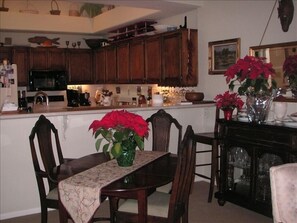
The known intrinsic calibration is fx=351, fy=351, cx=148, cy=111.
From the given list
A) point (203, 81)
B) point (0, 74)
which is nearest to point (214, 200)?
point (203, 81)

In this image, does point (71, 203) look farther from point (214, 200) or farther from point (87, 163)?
point (214, 200)

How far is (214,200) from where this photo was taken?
4.09 meters

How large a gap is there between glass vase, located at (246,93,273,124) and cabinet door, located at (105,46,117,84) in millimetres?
3640

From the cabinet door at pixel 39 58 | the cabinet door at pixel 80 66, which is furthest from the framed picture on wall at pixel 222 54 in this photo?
the cabinet door at pixel 39 58

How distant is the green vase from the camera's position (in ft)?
8.41

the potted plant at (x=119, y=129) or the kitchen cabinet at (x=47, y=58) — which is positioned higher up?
the kitchen cabinet at (x=47, y=58)

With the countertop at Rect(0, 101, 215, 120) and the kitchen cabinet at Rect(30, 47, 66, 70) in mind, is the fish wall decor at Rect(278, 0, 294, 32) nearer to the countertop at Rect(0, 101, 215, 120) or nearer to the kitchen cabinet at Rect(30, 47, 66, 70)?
the countertop at Rect(0, 101, 215, 120)

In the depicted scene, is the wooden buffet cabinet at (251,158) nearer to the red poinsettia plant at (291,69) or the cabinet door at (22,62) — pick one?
the red poinsettia plant at (291,69)

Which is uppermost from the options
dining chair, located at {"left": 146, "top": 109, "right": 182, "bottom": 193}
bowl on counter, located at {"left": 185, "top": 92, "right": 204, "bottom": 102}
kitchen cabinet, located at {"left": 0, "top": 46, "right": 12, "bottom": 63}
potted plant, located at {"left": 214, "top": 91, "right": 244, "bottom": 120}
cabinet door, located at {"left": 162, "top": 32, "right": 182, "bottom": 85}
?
kitchen cabinet, located at {"left": 0, "top": 46, "right": 12, "bottom": 63}

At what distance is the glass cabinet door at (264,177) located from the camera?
338cm

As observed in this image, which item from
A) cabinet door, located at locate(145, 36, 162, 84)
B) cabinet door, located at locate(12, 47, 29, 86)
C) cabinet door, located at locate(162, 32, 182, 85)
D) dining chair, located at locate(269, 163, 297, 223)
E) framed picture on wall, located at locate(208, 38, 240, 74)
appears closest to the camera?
dining chair, located at locate(269, 163, 297, 223)

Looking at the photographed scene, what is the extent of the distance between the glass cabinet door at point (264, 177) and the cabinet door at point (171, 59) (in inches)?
74.0

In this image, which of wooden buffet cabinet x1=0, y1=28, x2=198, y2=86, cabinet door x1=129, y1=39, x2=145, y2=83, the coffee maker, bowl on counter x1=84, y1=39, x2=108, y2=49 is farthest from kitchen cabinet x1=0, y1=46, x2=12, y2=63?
cabinet door x1=129, y1=39, x2=145, y2=83

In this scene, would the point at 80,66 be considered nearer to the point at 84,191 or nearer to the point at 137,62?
the point at 137,62
